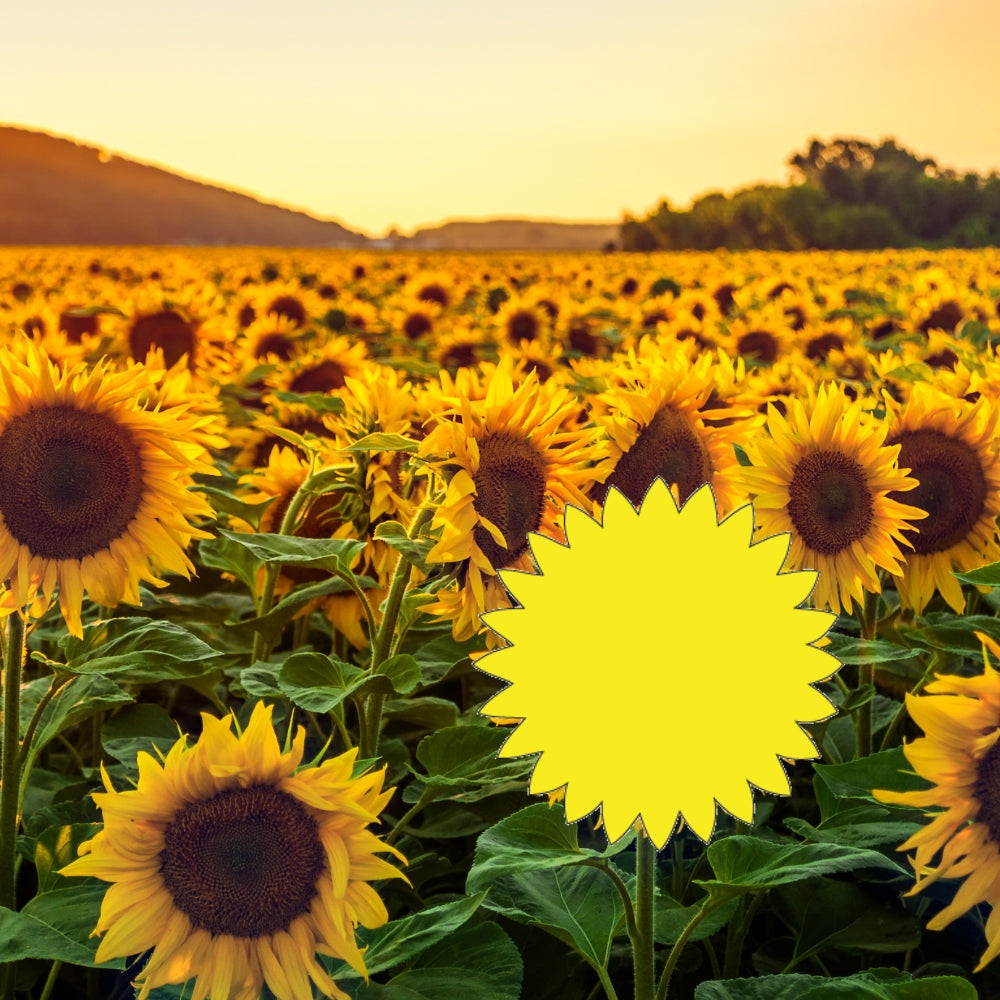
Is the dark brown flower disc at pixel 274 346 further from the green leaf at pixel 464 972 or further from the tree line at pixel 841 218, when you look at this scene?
the tree line at pixel 841 218

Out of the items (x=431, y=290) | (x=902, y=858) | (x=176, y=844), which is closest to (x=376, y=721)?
(x=176, y=844)

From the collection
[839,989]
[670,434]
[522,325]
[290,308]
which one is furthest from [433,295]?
[839,989]

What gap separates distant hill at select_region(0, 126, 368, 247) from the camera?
157625 mm

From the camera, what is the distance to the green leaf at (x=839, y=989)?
59.7 inches

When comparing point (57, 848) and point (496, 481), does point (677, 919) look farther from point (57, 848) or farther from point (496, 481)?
point (57, 848)

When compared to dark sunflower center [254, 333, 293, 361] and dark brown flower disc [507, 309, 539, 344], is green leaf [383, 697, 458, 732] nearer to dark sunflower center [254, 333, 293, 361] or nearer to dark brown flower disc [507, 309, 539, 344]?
dark sunflower center [254, 333, 293, 361]

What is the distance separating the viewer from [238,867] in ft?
5.61

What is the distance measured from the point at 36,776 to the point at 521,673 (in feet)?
7.62

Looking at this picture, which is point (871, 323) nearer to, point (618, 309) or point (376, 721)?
point (618, 309)

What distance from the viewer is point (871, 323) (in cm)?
942

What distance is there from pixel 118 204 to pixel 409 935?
18962cm

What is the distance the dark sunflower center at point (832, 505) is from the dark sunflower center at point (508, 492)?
63cm

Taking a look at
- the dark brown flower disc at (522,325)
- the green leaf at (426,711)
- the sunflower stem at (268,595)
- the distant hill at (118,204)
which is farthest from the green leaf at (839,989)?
the distant hill at (118,204)

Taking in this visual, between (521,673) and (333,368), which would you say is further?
(333,368)
